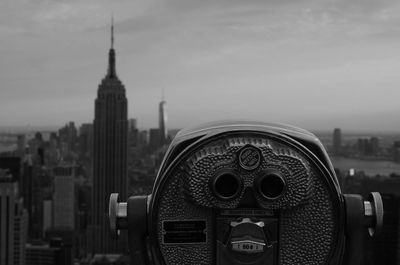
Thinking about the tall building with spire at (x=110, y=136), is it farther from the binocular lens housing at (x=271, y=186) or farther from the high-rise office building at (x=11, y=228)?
the binocular lens housing at (x=271, y=186)

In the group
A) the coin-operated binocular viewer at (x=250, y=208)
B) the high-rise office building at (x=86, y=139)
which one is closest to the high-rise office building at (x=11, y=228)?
the high-rise office building at (x=86, y=139)

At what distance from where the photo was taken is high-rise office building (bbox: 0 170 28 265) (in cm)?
4469

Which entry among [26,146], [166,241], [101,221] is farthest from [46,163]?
[166,241]

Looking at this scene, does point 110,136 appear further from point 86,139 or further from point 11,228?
point 11,228

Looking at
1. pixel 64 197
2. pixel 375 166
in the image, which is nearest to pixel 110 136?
pixel 64 197

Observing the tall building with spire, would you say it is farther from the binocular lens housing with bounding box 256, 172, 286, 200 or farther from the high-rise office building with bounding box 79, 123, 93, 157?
the binocular lens housing with bounding box 256, 172, 286, 200

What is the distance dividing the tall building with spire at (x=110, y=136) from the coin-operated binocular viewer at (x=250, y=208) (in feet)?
201

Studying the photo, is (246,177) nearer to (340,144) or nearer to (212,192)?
(212,192)

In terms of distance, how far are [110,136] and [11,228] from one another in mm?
23609

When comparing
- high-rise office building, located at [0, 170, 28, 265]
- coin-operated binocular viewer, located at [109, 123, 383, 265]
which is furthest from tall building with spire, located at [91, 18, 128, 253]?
coin-operated binocular viewer, located at [109, 123, 383, 265]

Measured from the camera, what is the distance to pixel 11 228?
46062 millimetres

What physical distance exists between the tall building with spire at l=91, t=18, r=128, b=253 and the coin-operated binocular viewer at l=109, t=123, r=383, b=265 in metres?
61.2

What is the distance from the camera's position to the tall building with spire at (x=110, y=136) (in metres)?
63.6

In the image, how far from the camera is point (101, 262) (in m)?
47.7
